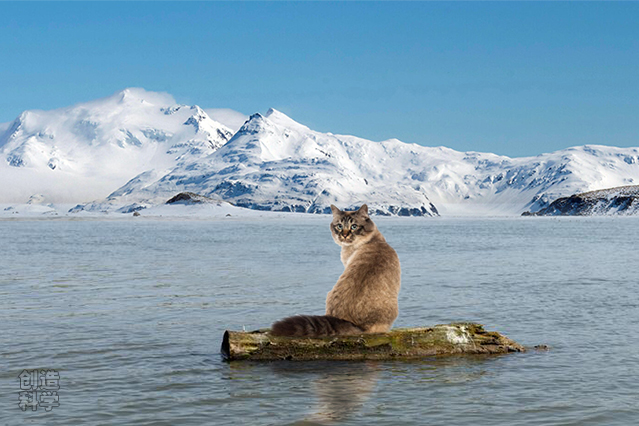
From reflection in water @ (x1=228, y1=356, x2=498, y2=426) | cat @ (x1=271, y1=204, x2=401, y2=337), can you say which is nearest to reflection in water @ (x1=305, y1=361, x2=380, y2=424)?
reflection in water @ (x1=228, y1=356, x2=498, y2=426)

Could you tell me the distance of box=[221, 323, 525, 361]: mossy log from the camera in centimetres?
1362

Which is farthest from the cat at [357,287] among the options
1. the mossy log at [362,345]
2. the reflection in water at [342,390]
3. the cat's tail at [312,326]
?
the reflection in water at [342,390]

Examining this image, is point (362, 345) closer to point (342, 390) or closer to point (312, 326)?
point (312, 326)

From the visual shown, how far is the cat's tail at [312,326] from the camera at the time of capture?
1327 cm

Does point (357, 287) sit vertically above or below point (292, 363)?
above

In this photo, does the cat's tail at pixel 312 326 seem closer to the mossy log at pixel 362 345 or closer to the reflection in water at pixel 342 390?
the mossy log at pixel 362 345

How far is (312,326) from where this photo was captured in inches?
522

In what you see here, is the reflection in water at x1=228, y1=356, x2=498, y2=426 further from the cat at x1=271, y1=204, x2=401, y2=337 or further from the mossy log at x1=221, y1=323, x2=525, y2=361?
the cat at x1=271, y1=204, x2=401, y2=337

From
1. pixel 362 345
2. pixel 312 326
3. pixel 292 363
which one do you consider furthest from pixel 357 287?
pixel 292 363

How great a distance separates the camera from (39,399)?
11500 mm

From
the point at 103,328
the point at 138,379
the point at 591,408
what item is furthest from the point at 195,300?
the point at 591,408

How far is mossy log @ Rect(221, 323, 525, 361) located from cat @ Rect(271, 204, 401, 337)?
0.67ft

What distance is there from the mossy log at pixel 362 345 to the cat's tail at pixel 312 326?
15cm

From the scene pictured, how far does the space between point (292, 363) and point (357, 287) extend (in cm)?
209
